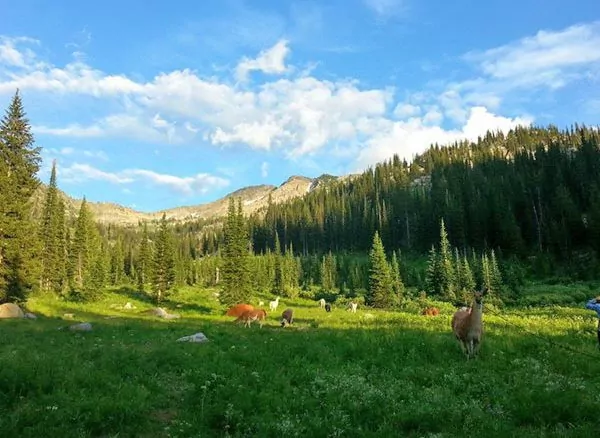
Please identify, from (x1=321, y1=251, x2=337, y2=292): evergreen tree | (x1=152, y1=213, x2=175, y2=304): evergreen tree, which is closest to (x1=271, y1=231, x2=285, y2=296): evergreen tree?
(x1=321, y1=251, x2=337, y2=292): evergreen tree

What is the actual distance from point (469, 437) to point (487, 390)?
14.8 feet

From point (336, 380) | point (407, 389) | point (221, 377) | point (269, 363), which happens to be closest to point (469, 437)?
point (407, 389)

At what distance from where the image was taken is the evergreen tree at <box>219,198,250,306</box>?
55812 millimetres

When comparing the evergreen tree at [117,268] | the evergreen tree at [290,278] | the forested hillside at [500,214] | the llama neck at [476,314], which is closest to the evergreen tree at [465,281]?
the forested hillside at [500,214]

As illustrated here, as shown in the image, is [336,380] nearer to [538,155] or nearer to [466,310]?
[466,310]

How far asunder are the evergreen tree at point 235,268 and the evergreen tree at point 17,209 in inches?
803

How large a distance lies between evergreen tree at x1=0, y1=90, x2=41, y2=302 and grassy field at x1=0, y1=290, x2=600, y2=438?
28638mm

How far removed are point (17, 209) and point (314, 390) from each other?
42701mm

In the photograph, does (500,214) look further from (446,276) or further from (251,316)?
(251,316)

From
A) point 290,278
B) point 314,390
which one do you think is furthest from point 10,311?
point 290,278

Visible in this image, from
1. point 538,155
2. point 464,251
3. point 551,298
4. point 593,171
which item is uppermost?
point 538,155

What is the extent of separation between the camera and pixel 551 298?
61.6 meters

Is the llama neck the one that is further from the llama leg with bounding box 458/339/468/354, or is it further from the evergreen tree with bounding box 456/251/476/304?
the evergreen tree with bounding box 456/251/476/304

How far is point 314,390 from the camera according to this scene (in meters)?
13.4
